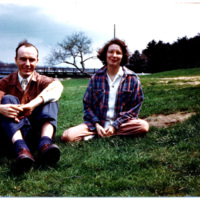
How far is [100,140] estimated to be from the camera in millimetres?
3617

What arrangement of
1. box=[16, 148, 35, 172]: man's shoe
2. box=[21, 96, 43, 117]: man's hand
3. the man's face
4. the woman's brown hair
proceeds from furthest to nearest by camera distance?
the woman's brown hair
the man's face
box=[21, 96, 43, 117]: man's hand
box=[16, 148, 35, 172]: man's shoe

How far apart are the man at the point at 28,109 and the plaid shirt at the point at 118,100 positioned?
2.61 ft

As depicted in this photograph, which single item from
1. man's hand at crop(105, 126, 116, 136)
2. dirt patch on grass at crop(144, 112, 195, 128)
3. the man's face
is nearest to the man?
the man's face

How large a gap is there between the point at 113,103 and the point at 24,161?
1.78 metres

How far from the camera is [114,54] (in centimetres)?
373

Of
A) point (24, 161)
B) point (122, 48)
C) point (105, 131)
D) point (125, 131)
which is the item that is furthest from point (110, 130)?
point (24, 161)

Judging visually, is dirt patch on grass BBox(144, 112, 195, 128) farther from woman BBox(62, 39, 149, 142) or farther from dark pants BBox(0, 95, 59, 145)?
dark pants BBox(0, 95, 59, 145)

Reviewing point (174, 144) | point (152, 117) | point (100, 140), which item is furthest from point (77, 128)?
point (152, 117)

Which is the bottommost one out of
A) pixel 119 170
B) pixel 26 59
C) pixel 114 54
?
pixel 119 170

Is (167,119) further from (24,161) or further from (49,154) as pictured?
(24,161)

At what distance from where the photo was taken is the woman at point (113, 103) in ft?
12.1

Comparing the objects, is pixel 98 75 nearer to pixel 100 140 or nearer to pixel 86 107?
pixel 86 107

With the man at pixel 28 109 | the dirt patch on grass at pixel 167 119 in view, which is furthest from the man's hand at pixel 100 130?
the dirt patch on grass at pixel 167 119

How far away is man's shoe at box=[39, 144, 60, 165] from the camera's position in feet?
8.50
